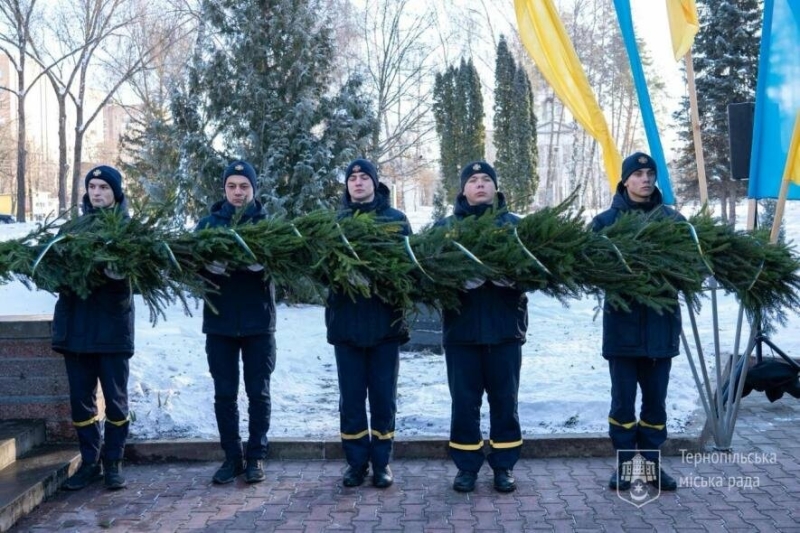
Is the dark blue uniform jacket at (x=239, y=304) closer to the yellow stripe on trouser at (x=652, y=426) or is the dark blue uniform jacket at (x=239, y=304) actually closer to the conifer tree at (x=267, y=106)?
the yellow stripe on trouser at (x=652, y=426)

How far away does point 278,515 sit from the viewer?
4355 mm

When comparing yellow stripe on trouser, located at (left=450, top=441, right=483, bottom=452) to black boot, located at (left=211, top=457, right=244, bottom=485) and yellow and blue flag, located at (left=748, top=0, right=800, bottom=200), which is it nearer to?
black boot, located at (left=211, top=457, right=244, bottom=485)

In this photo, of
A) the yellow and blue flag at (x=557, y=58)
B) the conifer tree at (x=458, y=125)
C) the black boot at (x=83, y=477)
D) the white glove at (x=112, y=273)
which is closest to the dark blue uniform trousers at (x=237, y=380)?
the white glove at (x=112, y=273)

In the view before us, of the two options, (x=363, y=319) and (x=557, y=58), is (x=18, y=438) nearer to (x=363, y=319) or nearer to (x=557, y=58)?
(x=363, y=319)

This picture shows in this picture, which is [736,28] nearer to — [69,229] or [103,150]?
[69,229]

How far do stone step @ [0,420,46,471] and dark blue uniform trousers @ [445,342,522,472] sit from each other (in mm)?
2786

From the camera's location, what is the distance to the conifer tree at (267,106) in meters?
13.7

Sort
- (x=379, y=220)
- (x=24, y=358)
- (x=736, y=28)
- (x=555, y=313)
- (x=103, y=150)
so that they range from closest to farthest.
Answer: (x=379, y=220), (x=24, y=358), (x=555, y=313), (x=736, y=28), (x=103, y=150)

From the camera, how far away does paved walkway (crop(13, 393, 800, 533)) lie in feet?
13.7

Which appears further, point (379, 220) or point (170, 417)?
point (170, 417)

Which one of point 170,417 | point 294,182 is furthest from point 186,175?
point 170,417

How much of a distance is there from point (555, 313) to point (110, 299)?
992cm

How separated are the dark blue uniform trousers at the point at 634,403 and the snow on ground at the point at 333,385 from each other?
452mm

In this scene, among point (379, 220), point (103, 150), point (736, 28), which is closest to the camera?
point (379, 220)
